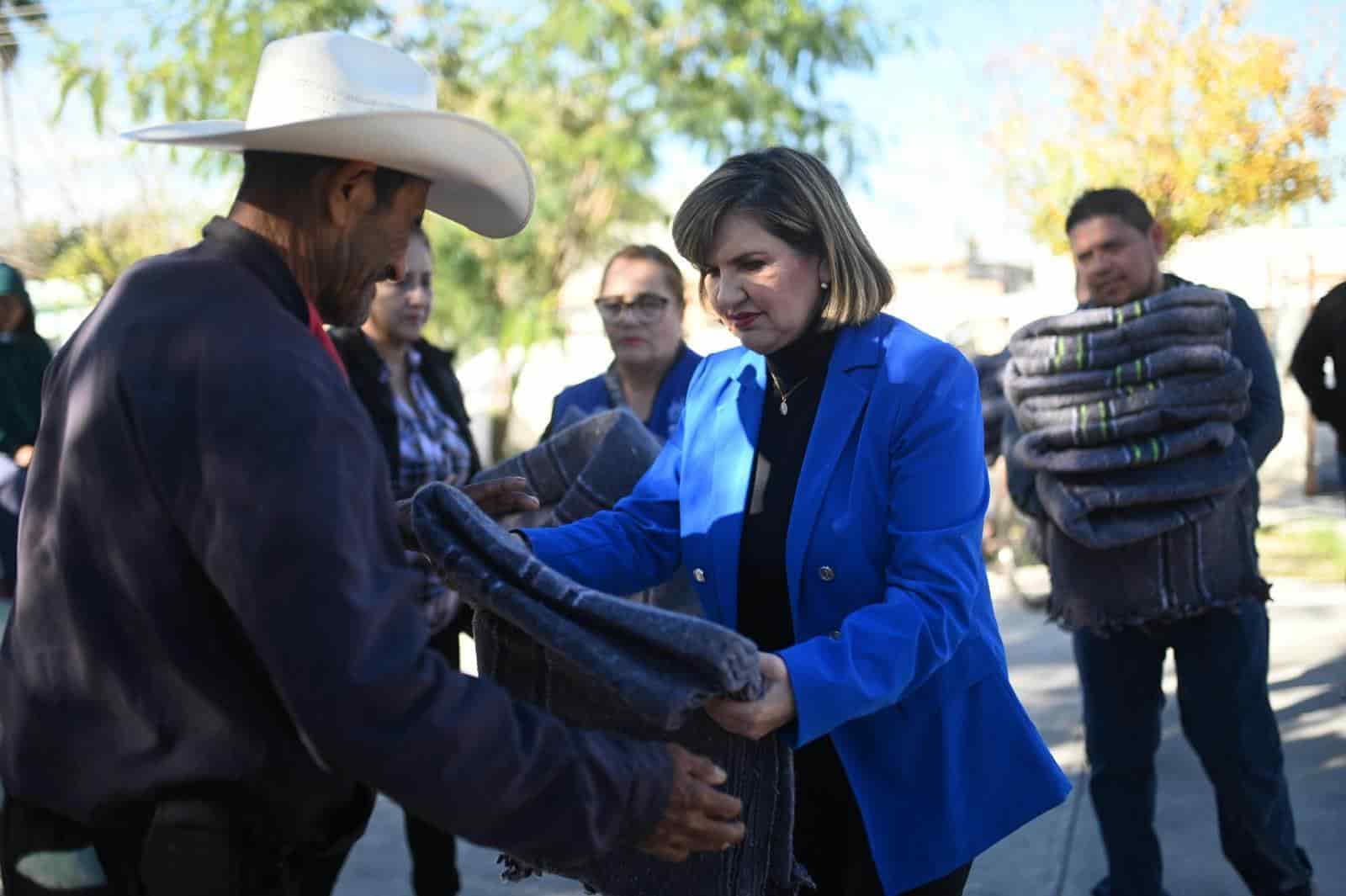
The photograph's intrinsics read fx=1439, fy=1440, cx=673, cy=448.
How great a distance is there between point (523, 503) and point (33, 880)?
0.95 metres

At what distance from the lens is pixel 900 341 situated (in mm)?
2512

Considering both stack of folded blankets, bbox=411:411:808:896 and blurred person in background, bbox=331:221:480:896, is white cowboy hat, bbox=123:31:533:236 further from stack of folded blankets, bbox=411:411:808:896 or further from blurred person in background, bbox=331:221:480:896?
blurred person in background, bbox=331:221:480:896

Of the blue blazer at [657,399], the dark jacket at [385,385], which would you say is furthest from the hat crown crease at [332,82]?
the blue blazer at [657,399]

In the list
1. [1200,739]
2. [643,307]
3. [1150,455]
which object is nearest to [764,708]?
[1150,455]

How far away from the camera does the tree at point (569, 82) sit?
12.2 metres

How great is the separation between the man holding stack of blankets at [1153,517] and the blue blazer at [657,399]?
3.67 ft

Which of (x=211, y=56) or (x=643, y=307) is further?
(x=211, y=56)

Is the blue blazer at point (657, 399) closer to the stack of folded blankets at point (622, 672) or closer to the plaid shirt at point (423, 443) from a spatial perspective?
the plaid shirt at point (423, 443)

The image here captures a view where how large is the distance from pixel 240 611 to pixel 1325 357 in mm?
4942

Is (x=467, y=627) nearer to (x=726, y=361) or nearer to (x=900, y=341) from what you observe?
(x=726, y=361)


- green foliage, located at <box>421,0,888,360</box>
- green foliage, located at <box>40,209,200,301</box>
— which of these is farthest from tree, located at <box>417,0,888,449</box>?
green foliage, located at <box>40,209,200,301</box>

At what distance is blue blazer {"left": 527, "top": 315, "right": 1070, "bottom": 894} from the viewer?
232 cm

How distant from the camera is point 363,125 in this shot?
1769mm

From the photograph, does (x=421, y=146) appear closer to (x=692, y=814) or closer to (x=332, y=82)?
(x=332, y=82)
